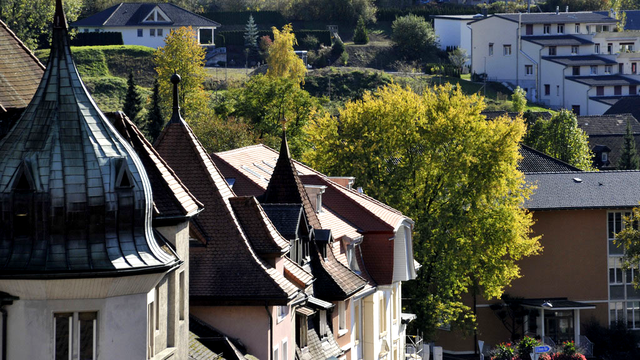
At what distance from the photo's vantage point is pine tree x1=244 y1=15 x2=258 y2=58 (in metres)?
137

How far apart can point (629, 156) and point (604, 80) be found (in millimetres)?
32695

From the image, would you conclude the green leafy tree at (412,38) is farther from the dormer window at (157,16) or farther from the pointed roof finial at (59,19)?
the pointed roof finial at (59,19)

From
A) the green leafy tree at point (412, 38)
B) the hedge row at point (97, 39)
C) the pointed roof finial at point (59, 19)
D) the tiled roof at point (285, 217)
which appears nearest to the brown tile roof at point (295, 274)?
the tiled roof at point (285, 217)

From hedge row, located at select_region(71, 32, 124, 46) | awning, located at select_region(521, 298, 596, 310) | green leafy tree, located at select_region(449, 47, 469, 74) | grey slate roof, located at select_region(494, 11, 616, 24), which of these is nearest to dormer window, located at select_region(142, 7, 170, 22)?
hedge row, located at select_region(71, 32, 124, 46)

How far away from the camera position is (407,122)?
5731 cm

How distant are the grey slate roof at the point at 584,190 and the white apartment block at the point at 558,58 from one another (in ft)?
191

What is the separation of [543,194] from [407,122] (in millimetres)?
12821

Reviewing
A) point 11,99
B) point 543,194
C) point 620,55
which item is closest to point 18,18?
point 543,194

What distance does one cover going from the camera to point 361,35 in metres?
146

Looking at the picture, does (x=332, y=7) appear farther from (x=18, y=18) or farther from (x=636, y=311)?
(x=636, y=311)

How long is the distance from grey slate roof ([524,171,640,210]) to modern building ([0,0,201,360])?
50354mm

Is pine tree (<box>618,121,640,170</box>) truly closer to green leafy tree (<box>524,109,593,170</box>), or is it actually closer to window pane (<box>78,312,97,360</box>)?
green leafy tree (<box>524,109,593,170</box>)

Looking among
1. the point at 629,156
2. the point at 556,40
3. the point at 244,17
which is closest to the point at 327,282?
the point at 629,156

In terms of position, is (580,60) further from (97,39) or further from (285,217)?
(285,217)
